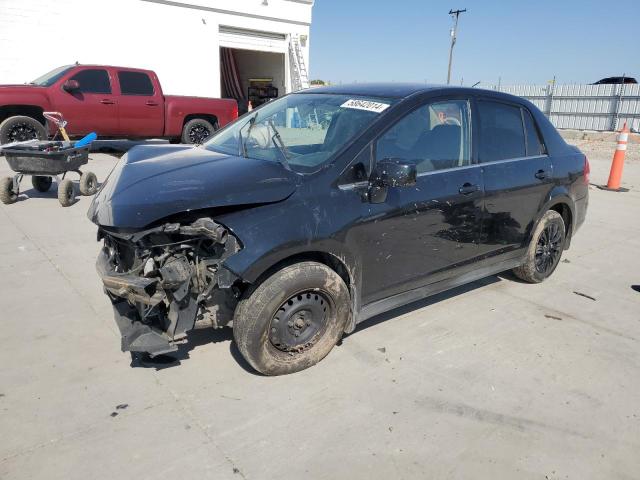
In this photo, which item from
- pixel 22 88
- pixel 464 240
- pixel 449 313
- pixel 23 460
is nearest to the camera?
pixel 23 460

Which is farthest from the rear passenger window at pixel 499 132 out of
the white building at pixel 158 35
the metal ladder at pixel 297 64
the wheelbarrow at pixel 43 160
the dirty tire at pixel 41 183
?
the metal ladder at pixel 297 64

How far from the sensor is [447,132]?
3682 mm

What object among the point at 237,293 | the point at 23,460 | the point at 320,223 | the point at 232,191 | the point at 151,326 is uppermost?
the point at 232,191

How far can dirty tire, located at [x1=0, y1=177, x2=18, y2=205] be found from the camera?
6.90 meters

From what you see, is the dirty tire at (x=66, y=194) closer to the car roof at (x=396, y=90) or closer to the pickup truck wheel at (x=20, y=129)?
the pickup truck wheel at (x=20, y=129)

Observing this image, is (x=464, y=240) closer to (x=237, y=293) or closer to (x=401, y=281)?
(x=401, y=281)

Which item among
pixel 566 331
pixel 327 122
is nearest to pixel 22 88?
pixel 327 122

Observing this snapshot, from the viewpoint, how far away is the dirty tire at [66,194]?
6918 mm

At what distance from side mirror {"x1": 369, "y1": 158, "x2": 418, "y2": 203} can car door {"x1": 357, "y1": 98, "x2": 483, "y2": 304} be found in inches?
3.3

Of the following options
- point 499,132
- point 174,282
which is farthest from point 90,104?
point 174,282

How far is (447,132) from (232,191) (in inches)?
70.3

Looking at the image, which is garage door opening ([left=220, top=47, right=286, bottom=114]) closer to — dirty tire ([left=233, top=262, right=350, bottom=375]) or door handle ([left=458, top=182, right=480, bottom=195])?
door handle ([left=458, top=182, right=480, bottom=195])

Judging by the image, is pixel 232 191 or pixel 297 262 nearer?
pixel 232 191

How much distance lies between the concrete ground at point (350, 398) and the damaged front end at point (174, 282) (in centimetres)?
37
